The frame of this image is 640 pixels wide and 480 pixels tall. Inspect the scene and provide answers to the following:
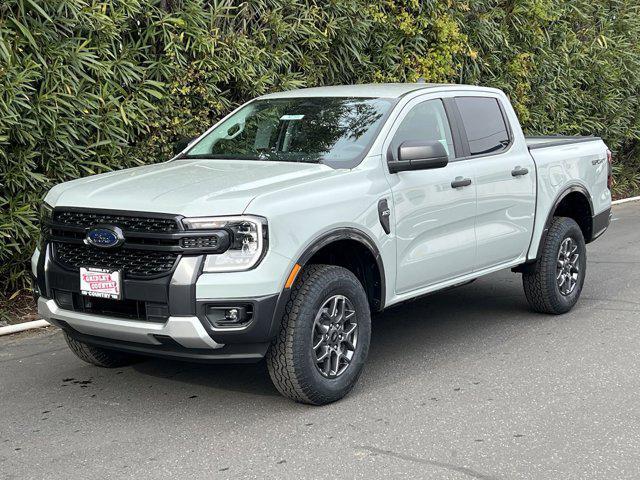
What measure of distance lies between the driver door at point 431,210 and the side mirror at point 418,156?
83 mm

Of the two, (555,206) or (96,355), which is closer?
(96,355)

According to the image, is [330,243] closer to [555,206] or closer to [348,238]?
[348,238]

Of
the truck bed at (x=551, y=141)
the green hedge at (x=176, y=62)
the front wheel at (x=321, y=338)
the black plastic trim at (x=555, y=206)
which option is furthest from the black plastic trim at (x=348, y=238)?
the green hedge at (x=176, y=62)

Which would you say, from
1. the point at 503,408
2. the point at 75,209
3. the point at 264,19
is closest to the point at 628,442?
the point at 503,408

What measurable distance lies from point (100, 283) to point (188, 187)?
0.68 meters

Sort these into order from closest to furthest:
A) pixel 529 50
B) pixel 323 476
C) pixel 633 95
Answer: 1. pixel 323 476
2. pixel 529 50
3. pixel 633 95

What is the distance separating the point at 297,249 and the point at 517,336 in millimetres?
2400

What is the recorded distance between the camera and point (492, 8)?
1234 cm

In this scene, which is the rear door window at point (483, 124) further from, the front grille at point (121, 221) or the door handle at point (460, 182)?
the front grille at point (121, 221)

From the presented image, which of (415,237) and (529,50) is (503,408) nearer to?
(415,237)

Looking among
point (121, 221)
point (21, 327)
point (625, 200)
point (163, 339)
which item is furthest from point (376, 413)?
point (625, 200)

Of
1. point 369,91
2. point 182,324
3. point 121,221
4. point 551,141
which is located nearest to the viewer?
point 182,324

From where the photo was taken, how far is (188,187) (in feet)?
16.0

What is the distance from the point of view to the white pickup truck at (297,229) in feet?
14.9
